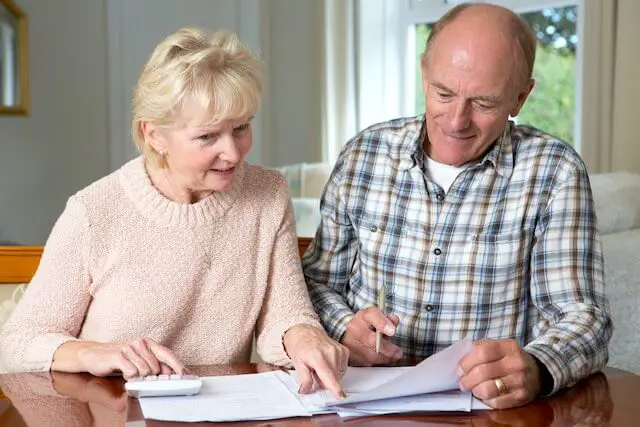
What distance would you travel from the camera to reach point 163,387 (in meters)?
1.36

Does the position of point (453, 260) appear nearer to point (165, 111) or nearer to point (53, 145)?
point (165, 111)

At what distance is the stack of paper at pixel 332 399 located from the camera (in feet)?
4.26

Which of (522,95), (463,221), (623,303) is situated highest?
(522,95)

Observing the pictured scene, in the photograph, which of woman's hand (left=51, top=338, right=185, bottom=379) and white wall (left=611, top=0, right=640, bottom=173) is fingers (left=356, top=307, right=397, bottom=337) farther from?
white wall (left=611, top=0, right=640, bottom=173)

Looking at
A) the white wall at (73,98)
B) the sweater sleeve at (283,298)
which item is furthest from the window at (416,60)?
the sweater sleeve at (283,298)

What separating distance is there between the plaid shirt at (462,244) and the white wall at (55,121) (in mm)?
1546

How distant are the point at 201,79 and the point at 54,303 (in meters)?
0.44

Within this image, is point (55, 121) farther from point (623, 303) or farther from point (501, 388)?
point (501, 388)

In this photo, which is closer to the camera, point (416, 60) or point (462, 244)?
point (462, 244)

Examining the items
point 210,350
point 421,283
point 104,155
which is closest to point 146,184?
point 210,350

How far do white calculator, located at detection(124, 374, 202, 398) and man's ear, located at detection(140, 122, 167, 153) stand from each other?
45 cm

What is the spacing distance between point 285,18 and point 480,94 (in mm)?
1961

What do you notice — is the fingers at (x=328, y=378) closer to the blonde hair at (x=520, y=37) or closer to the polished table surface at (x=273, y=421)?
the polished table surface at (x=273, y=421)

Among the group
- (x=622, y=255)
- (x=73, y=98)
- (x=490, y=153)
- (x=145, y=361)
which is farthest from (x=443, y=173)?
(x=73, y=98)
